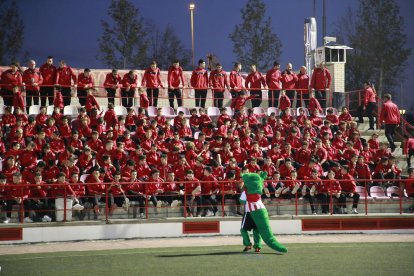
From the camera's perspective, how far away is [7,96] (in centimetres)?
2491

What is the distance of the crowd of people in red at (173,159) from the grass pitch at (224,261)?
301 cm

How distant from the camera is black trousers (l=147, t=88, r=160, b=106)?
27.3 metres

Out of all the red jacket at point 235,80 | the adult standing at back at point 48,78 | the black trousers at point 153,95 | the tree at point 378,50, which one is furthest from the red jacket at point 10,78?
the tree at point 378,50

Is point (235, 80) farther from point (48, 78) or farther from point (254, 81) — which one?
point (48, 78)

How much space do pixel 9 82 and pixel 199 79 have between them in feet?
23.5

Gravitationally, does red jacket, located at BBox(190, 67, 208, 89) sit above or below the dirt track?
above

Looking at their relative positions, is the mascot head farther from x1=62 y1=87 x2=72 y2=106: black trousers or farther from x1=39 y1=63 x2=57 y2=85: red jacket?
x1=39 y1=63 x2=57 y2=85: red jacket

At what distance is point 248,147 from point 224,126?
1.44 meters

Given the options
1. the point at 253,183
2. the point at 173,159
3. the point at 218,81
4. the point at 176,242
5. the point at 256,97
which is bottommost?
the point at 176,242

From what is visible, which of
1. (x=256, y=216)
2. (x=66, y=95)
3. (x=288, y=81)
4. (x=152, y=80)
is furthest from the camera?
(x=288, y=81)

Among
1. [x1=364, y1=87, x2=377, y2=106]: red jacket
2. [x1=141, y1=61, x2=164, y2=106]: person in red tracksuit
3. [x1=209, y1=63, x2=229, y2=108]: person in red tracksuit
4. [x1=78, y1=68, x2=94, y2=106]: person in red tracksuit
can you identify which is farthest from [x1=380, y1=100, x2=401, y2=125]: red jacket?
[x1=78, y1=68, x2=94, y2=106]: person in red tracksuit

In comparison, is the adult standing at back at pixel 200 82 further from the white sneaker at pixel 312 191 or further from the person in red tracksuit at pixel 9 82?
the white sneaker at pixel 312 191

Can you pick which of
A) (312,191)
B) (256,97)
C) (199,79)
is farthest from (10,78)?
(312,191)

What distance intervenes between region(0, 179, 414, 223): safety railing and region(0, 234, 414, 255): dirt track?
87 cm
